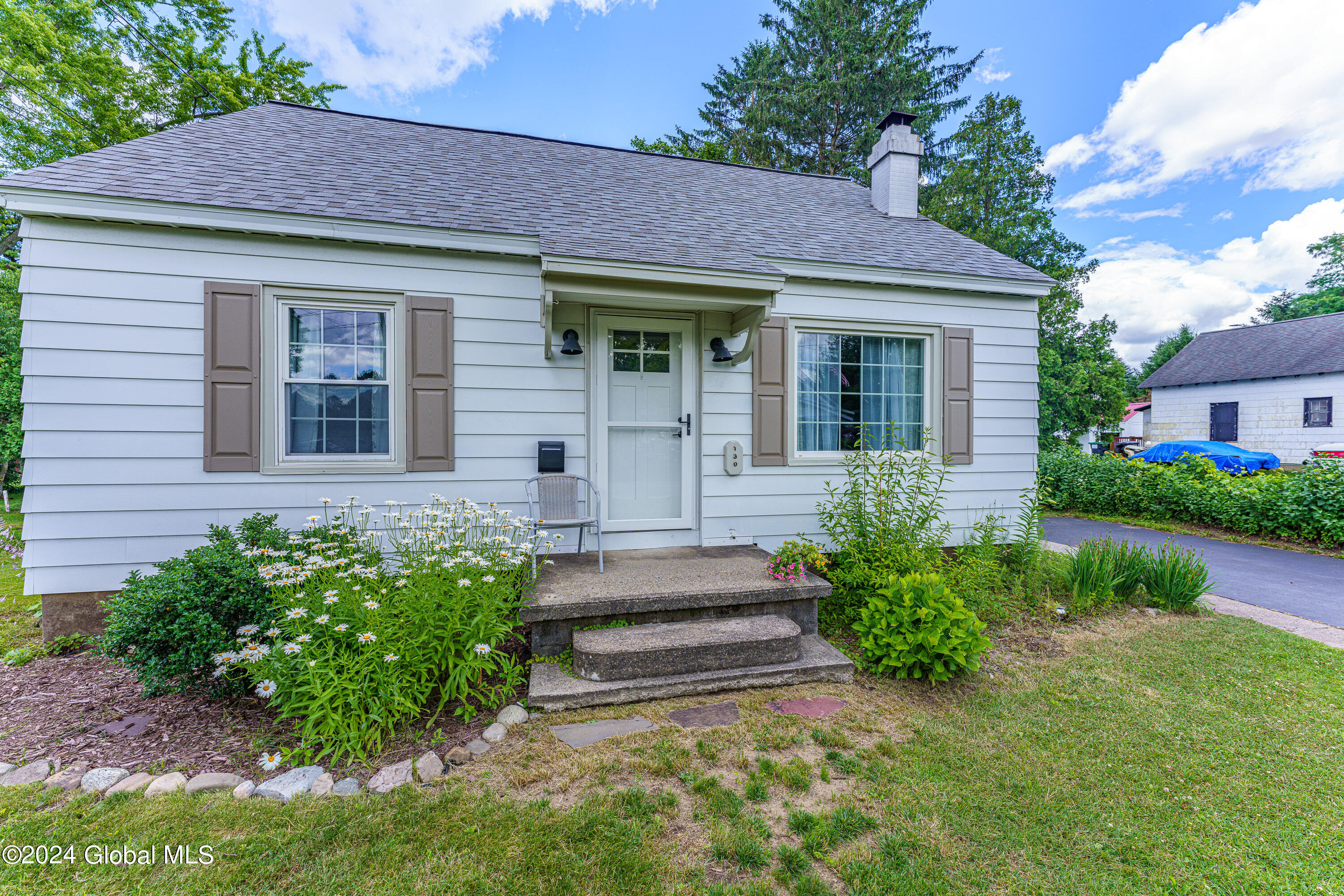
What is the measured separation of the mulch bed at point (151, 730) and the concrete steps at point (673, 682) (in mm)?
214

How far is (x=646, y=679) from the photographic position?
2.96 meters

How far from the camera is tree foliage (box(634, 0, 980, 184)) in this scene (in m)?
13.7

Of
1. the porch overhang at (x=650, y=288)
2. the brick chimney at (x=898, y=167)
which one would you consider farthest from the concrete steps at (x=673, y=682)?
the brick chimney at (x=898, y=167)

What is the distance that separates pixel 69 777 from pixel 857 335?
5.64 meters

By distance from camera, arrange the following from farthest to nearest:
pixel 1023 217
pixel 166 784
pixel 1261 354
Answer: pixel 1261 354 → pixel 1023 217 → pixel 166 784

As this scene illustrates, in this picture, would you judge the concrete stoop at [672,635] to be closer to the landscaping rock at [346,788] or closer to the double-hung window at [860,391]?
the landscaping rock at [346,788]

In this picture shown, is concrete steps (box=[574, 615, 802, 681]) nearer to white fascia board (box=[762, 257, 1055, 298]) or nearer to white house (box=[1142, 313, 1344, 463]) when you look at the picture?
white fascia board (box=[762, 257, 1055, 298])

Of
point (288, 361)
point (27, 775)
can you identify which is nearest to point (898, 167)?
point (288, 361)

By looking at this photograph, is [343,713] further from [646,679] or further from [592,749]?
[646,679]

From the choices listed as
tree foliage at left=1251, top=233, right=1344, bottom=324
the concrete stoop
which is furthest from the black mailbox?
tree foliage at left=1251, top=233, right=1344, bottom=324

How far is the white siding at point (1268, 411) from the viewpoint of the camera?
564 inches

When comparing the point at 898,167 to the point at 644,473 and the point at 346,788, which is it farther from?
the point at 346,788

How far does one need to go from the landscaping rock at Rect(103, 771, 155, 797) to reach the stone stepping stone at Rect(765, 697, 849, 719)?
2.69 metres

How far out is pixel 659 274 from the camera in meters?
3.81
